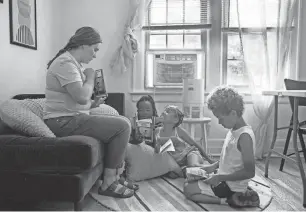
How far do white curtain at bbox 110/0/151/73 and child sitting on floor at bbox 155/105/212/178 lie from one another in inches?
41.3

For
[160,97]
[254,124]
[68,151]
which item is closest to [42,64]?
[160,97]

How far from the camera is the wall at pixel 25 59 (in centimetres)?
248

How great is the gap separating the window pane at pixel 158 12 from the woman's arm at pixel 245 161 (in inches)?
94.5

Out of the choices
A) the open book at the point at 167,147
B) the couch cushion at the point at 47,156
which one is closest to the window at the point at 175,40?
the open book at the point at 167,147

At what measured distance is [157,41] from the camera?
12.8ft

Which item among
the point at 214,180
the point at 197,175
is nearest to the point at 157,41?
the point at 197,175

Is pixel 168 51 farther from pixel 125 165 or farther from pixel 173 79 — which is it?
pixel 125 165

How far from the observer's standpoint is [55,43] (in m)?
3.76

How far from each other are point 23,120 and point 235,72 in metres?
2.69

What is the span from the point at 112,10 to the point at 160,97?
4.04 ft

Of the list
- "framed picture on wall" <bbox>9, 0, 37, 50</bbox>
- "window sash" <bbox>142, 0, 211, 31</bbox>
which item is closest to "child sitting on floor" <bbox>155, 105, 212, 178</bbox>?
"window sash" <bbox>142, 0, 211, 31</bbox>

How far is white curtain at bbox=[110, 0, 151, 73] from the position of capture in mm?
3641

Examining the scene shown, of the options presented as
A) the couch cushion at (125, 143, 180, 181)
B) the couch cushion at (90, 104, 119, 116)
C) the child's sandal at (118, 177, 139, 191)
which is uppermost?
the couch cushion at (90, 104, 119, 116)

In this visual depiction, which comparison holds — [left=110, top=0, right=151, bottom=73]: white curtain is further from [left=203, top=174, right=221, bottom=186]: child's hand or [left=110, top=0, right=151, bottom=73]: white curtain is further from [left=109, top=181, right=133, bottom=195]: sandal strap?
[left=203, top=174, right=221, bottom=186]: child's hand
